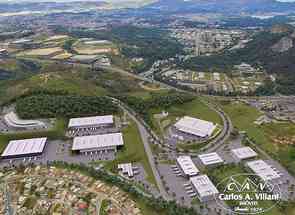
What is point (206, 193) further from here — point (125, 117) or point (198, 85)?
point (198, 85)

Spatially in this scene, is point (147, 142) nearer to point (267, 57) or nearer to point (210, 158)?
point (210, 158)

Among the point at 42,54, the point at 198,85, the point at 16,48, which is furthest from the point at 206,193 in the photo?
the point at 16,48

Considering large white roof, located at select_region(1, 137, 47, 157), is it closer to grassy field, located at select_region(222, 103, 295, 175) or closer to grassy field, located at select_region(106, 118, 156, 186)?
grassy field, located at select_region(106, 118, 156, 186)

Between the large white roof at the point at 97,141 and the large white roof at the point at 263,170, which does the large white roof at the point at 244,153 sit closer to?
the large white roof at the point at 263,170

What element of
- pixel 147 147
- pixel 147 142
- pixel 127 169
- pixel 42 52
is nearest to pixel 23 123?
pixel 147 142

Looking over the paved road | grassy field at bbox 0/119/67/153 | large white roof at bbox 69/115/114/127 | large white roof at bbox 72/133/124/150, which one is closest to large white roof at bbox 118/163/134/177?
the paved road
